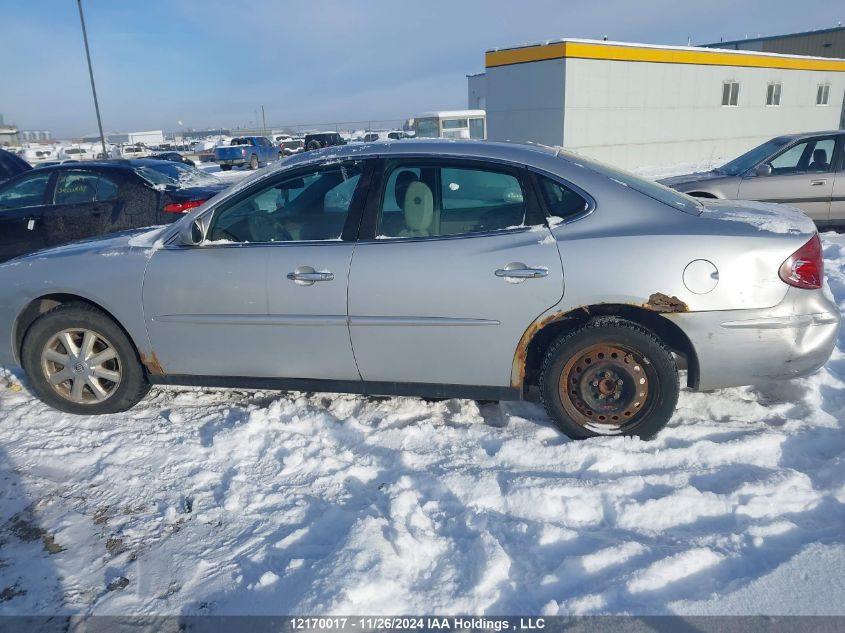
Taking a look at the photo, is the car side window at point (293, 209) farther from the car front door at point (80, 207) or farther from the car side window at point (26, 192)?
the car side window at point (26, 192)

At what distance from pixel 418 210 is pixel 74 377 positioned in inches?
95.6

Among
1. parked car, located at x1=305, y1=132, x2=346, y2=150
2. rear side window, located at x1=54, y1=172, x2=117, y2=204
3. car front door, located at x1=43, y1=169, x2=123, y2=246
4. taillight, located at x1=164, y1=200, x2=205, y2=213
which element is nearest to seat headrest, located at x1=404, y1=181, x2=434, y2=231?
taillight, located at x1=164, y1=200, x2=205, y2=213

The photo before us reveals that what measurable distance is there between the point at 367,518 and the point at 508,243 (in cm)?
152

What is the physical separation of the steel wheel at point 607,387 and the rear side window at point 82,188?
5828 mm

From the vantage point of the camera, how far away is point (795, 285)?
3.00 m

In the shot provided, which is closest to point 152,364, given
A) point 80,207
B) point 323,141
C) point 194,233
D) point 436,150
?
Answer: point 194,233

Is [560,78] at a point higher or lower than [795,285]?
higher

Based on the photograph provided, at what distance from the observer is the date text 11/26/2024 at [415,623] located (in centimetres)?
213

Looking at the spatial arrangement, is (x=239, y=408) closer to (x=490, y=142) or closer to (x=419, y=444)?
(x=419, y=444)

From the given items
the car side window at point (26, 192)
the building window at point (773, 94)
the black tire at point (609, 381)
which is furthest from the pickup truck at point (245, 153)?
the black tire at point (609, 381)

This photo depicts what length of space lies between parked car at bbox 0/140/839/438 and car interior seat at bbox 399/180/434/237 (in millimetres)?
11

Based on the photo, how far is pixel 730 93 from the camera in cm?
2117

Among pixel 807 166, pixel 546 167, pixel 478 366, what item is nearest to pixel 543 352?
pixel 478 366

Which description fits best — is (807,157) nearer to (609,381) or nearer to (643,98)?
(609,381)
